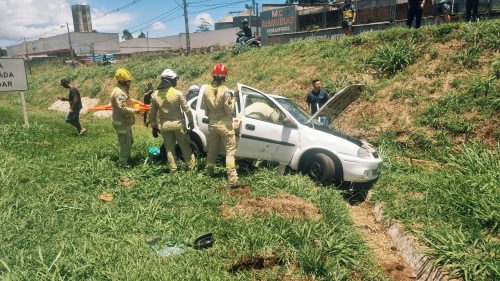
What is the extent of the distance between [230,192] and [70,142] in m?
5.61

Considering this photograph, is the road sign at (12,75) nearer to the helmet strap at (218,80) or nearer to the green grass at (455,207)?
the helmet strap at (218,80)

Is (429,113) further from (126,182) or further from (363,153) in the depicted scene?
(126,182)

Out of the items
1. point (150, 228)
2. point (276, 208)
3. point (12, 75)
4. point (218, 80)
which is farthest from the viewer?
point (12, 75)

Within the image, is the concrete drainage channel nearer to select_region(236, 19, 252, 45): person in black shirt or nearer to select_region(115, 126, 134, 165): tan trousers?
select_region(115, 126, 134, 165): tan trousers

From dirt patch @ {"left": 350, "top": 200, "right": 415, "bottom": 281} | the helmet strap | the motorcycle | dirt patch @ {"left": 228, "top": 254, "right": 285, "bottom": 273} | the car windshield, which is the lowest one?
dirt patch @ {"left": 350, "top": 200, "right": 415, "bottom": 281}

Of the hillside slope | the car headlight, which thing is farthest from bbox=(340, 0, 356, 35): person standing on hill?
the car headlight

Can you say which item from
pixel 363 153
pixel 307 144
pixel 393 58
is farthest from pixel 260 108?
pixel 393 58

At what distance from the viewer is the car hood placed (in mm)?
6055

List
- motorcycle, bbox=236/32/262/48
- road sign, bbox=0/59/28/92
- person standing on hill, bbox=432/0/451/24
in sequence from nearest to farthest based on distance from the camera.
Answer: road sign, bbox=0/59/28/92 → person standing on hill, bbox=432/0/451/24 → motorcycle, bbox=236/32/262/48

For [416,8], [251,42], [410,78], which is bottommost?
[410,78]

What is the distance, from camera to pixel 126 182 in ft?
19.3

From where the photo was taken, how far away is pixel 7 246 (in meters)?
3.67

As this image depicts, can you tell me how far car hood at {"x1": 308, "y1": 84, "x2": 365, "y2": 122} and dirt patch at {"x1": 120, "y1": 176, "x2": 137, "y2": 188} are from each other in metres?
3.22

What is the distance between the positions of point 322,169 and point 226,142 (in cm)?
165
